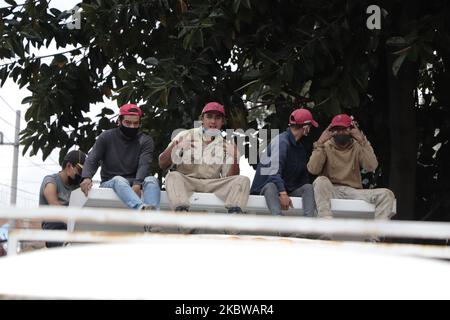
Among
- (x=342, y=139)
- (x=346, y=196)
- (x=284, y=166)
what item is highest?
(x=342, y=139)

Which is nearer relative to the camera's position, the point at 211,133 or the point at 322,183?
the point at 322,183

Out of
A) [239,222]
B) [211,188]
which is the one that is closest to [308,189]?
[211,188]

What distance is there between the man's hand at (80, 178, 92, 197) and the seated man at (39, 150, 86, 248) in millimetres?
195

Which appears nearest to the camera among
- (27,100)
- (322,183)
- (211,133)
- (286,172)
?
(322,183)

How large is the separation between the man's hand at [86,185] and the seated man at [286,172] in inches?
48.9

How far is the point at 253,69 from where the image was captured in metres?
8.73

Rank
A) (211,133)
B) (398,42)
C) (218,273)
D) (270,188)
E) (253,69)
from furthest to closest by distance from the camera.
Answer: (253,69), (398,42), (211,133), (270,188), (218,273)

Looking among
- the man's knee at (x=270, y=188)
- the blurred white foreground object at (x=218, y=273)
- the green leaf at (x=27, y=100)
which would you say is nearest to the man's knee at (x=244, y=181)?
the man's knee at (x=270, y=188)

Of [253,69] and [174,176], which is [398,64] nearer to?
[253,69]

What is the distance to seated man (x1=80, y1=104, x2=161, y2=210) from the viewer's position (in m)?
6.59

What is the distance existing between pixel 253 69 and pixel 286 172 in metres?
2.02

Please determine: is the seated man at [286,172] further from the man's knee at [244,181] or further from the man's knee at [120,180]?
the man's knee at [120,180]

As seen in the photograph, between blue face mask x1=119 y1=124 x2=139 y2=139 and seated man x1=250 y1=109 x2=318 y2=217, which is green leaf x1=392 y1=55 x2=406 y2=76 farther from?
blue face mask x1=119 y1=124 x2=139 y2=139

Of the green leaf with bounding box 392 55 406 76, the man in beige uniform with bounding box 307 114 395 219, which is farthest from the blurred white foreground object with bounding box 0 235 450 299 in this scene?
the green leaf with bounding box 392 55 406 76
